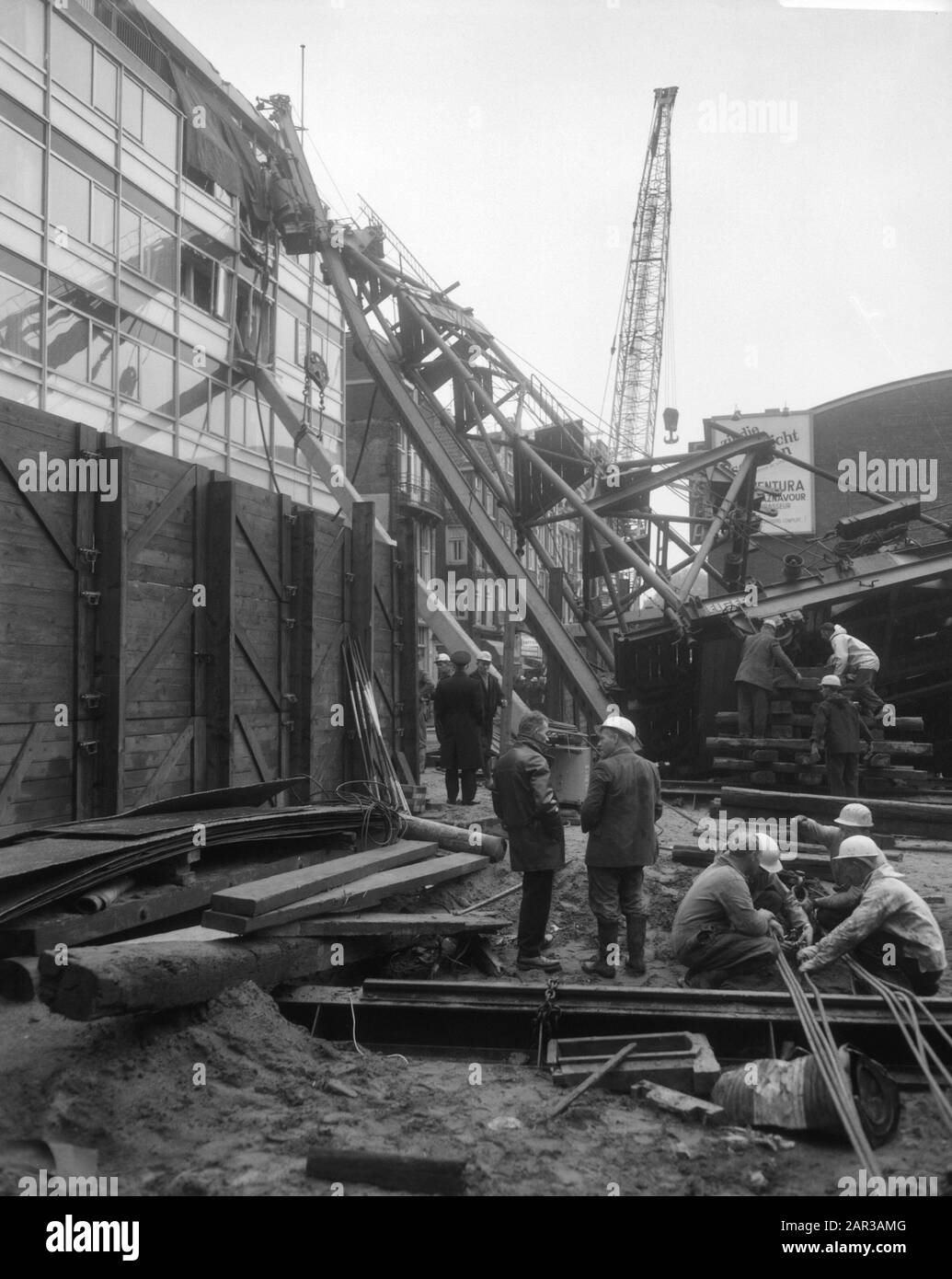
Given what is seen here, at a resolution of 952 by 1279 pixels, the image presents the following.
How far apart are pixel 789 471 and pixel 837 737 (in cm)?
2676

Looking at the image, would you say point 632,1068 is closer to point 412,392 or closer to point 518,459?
point 518,459

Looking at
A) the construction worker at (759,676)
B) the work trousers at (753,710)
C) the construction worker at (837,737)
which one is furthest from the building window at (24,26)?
the construction worker at (837,737)

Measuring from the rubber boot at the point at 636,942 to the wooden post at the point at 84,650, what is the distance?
13.3ft

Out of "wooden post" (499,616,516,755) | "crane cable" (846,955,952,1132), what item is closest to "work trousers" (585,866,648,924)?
"crane cable" (846,955,952,1132)

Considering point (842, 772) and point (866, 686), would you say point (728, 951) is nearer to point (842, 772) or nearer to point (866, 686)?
point (842, 772)

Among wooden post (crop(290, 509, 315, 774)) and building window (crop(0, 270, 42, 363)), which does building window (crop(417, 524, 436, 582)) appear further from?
wooden post (crop(290, 509, 315, 774))

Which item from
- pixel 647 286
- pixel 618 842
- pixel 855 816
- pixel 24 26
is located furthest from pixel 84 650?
pixel 647 286

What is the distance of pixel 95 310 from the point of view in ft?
53.6

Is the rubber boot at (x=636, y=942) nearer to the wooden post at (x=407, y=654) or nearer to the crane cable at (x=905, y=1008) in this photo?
the crane cable at (x=905, y=1008)

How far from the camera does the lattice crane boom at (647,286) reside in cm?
5706

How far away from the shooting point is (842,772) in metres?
12.1

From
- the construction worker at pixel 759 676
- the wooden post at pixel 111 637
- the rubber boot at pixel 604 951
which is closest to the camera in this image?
the rubber boot at pixel 604 951
